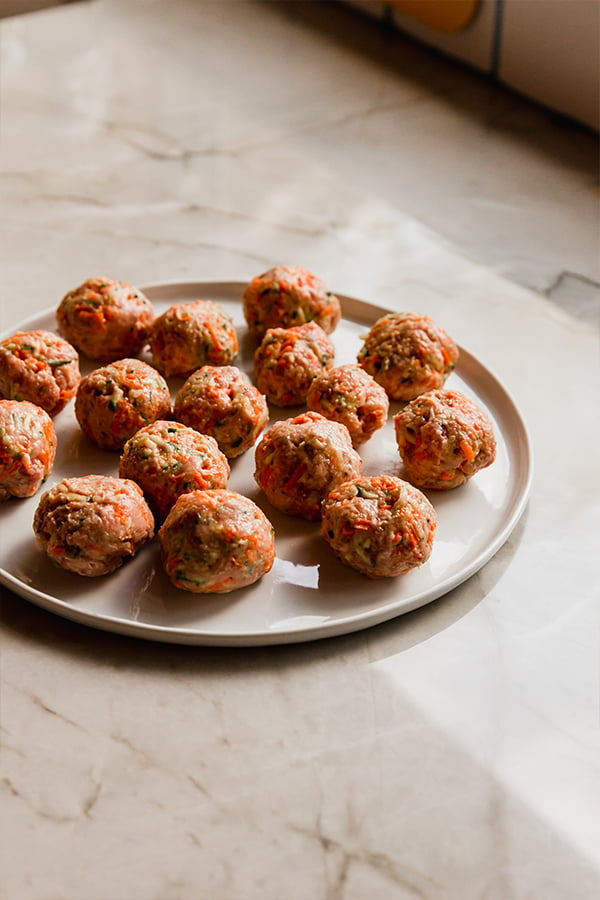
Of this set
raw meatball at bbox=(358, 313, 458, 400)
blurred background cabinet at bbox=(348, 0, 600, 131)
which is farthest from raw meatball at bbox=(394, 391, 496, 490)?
blurred background cabinet at bbox=(348, 0, 600, 131)

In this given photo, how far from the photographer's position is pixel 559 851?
1.56 metres

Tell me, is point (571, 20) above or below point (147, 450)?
above

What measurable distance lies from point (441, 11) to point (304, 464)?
8.14 ft

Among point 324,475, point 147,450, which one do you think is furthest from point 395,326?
point 147,450

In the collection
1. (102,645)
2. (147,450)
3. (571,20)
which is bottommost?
(102,645)

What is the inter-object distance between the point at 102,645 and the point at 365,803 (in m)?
0.53

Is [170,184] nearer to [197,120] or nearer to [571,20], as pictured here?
[197,120]

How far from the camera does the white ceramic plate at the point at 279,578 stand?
178cm

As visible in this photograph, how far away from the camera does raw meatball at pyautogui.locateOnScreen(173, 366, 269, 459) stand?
2.07 meters

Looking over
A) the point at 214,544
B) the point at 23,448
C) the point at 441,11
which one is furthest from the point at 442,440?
the point at 441,11

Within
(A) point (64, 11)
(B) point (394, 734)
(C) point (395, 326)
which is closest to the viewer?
(B) point (394, 734)

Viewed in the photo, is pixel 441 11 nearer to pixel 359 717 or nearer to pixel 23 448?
pixel 23 448

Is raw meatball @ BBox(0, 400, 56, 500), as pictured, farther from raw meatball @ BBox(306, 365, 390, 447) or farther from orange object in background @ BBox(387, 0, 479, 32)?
orange object in background @ BBox(387, 0, 479, 32)

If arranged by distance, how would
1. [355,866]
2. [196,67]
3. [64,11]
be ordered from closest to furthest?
[355,866] → [196,67] → [64,11]
